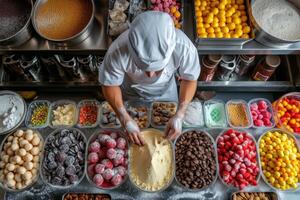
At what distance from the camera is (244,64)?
2766 mm

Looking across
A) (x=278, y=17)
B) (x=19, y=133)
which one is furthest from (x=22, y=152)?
(x=278, y=17)

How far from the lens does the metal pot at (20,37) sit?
2.38m

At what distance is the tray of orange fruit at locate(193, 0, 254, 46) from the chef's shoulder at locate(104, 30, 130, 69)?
2.37 ft

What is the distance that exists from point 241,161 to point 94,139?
1.10 metres

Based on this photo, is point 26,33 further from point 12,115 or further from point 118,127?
point 118,127

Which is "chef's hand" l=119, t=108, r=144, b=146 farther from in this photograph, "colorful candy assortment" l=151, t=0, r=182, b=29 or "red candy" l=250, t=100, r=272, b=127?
"red candy" l=250, t=100, r=272, b=127

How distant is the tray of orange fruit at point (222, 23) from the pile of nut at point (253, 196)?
114 cm

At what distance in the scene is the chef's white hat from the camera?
1.63 metres

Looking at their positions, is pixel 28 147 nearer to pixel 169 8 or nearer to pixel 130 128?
pixel 130 128

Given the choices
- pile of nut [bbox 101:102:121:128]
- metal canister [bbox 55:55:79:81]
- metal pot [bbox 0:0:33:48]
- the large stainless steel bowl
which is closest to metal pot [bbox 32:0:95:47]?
metal pot [bbox 0:0:33:48]

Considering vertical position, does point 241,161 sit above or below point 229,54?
below

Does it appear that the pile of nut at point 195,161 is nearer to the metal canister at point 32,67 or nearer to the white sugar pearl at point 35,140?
the white sugar pearl at point 35,140

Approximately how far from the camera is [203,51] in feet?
8.17

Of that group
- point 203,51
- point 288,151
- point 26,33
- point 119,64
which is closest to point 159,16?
point 119,64
